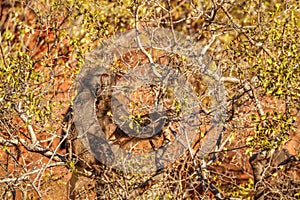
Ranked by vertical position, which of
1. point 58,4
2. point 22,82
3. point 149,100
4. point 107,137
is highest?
point 58,4

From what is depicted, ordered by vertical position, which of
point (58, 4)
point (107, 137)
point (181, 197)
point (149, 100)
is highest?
point (58, 4)

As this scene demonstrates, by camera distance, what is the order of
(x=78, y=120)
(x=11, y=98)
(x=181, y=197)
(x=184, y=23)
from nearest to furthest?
(x=11, y=98)
(x=181, y=197)
(x=78, y=120)
(x=184, y=23)

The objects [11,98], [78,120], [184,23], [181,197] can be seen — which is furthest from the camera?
[184,23]

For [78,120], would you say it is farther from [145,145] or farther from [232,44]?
[232,44]

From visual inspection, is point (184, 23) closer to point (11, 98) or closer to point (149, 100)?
point (149, 100)

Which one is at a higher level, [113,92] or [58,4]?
[58,4]

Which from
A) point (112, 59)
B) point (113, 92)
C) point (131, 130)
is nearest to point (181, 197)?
point (131, 130)

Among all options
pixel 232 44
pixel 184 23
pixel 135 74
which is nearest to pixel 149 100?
pixel 135 74

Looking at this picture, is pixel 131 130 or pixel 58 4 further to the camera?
pixel 131 130

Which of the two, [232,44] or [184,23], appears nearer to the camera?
[232,44]
